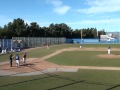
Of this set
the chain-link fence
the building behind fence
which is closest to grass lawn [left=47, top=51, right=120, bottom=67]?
the building behind fence

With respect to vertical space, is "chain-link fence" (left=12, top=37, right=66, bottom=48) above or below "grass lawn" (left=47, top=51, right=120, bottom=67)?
above

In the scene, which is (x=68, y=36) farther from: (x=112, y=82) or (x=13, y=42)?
(x=112, y=82)

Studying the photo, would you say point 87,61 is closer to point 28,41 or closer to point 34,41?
point 28,41

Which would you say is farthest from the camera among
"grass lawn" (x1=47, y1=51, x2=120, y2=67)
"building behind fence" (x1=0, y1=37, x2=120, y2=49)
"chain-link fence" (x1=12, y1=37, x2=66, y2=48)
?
"chain-link fence" (x1=12, y1=37, x2=66, y2=48)

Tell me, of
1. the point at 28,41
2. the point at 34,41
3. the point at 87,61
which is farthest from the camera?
the point at 34,41

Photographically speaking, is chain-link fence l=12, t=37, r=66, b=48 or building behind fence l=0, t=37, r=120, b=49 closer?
building behind fence l=0, t=37, r=120, b=49

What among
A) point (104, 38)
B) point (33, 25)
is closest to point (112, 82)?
point (33, 25)

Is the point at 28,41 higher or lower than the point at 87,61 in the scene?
higher

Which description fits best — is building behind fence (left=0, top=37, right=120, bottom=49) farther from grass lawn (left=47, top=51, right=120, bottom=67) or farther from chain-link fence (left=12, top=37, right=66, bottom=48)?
grass lawn (left=47, top=51, right=120, bottom=67)

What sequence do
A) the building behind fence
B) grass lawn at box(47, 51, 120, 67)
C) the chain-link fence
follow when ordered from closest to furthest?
grass lawn at box(47, 51, 120, 67) → the building behind fence → the chain-link fence

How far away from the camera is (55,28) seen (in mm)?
142625

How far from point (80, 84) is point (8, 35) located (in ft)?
283

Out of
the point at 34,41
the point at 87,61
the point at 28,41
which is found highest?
the point at 28,41

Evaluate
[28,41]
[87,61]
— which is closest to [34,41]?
[28,41]
